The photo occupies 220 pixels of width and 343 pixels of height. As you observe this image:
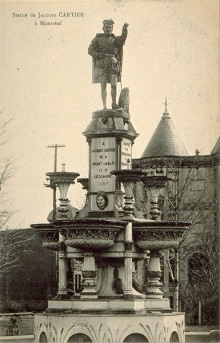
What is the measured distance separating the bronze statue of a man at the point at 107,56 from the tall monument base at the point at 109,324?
4.78 metres

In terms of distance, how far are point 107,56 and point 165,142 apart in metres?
31.4

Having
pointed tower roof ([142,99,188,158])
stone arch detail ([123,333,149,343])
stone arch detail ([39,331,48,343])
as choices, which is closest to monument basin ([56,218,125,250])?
stone arch detail ([123,333,149,343])

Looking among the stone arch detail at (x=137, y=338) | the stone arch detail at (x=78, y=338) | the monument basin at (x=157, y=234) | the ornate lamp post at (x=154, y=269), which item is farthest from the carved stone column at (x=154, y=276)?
the stone arch detail at (x=78, y=338)

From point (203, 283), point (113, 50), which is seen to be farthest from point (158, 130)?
point (113, 50)

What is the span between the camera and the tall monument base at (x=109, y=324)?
Result: 61.6 ft

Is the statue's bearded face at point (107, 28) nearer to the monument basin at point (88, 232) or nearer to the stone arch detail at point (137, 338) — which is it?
the monument basin at point (88, 232)

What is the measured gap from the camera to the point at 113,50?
21.2 metres

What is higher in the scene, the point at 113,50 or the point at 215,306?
the point at 113,50

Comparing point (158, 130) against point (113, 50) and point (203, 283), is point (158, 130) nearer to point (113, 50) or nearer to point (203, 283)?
point (203, 283)

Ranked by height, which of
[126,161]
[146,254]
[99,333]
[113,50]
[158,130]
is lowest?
[99,333]

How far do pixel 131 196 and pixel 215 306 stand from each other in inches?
841

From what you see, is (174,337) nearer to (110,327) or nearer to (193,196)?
(110,327)

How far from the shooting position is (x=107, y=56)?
21125 millimetres

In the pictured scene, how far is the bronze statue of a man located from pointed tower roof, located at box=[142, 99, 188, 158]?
30.3 meters
